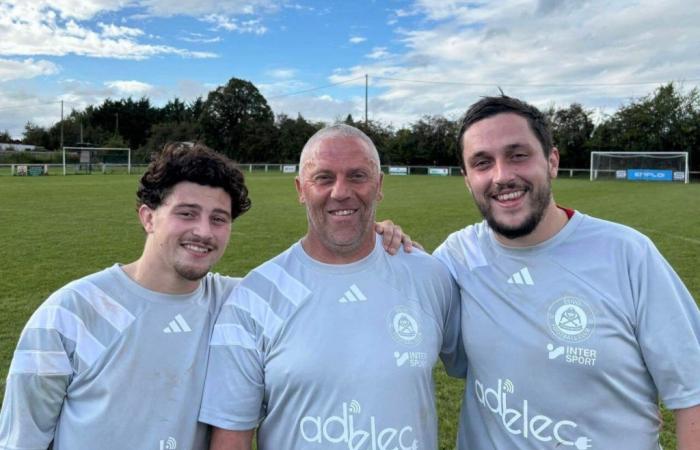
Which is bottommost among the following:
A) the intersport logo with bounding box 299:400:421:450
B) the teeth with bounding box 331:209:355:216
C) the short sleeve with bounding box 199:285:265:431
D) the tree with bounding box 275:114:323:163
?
the intersport logo with bounding box 299:400:421:450

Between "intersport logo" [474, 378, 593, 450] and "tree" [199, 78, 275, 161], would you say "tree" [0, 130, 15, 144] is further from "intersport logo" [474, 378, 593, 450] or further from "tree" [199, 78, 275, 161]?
"intersport logo" [474, 378, 593, 450]

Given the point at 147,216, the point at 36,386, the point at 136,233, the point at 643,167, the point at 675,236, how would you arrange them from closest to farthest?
the point at 36,386, the point at 147,216, the point at 136,233, the point at 675,236, the point at 643,167

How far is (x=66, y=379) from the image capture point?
2.06 metres

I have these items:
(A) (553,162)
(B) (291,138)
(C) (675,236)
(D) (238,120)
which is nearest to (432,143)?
(B) (291,138)

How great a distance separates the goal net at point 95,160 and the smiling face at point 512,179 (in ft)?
158

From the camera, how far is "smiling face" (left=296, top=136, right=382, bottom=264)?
2.37 meters

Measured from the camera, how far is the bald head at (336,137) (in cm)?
244

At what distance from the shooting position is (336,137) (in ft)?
8.04

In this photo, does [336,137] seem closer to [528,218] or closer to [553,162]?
[528,218]

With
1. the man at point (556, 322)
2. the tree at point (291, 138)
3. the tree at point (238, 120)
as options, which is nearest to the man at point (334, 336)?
the man at point (556, 322)

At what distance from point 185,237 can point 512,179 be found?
140 centimetres

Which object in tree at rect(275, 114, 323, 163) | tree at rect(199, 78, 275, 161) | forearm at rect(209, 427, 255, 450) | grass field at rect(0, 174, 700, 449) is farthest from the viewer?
tree at rect(199, 78, 275, 161)

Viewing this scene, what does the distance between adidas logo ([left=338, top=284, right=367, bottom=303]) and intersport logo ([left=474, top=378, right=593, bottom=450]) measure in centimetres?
63

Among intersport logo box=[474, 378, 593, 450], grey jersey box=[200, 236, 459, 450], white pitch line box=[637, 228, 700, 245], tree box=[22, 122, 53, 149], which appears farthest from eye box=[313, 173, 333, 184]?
tree box=[22, 122, 53, 149]
